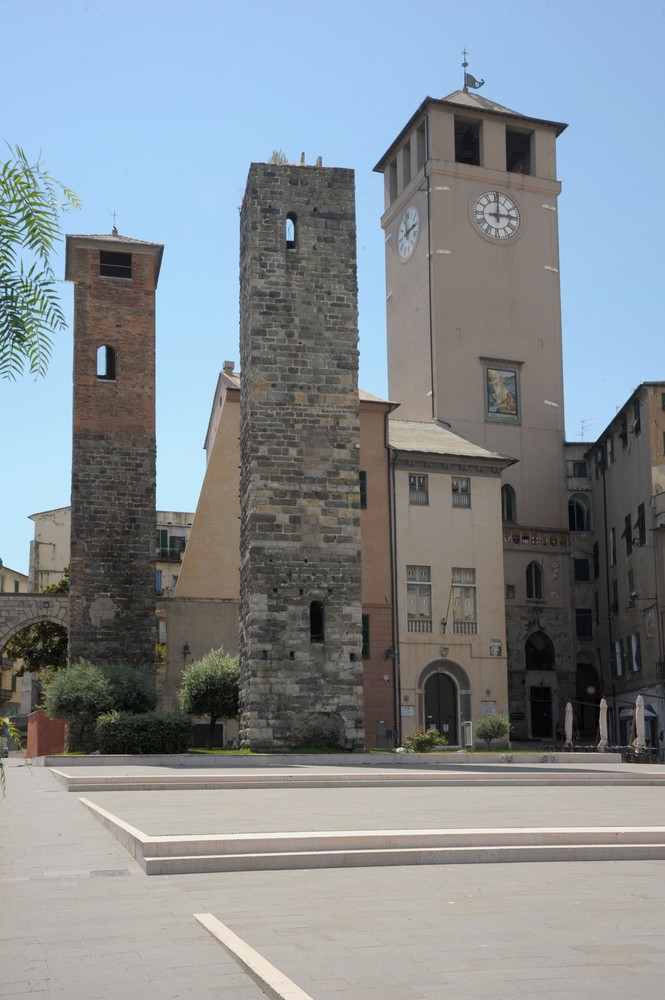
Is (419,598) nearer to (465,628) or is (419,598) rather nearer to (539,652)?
(465,628)

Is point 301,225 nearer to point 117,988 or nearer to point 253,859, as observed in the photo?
point 253,859

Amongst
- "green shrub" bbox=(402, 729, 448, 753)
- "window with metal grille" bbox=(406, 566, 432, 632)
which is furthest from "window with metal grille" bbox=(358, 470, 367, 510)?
"green shrub" bbox=(402, 729, 448, 753)

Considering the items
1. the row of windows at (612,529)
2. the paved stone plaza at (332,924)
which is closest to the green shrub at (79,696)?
the paved stone plaza at (332,924)

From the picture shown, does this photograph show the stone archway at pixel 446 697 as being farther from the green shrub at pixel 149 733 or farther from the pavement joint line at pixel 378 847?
the pavement joint line at pixel 378 847

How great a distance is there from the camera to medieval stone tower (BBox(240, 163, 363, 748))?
2595cm

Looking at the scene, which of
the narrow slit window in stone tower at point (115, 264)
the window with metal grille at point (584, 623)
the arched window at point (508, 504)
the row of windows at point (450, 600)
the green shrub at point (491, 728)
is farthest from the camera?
the window with metal grille at point (584, 623)

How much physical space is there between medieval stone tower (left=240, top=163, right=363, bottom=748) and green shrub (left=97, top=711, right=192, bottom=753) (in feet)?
4.64

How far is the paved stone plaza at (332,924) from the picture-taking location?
5.56m

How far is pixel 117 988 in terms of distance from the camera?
5.52 meters

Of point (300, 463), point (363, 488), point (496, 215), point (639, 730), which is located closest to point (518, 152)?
point (496, 215)

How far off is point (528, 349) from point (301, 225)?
22.8 metres

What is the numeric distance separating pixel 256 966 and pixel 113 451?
30.1 metres

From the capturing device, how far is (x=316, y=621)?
87.7 ft

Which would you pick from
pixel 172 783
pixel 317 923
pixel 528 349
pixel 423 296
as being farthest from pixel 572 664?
pixel 317 923
